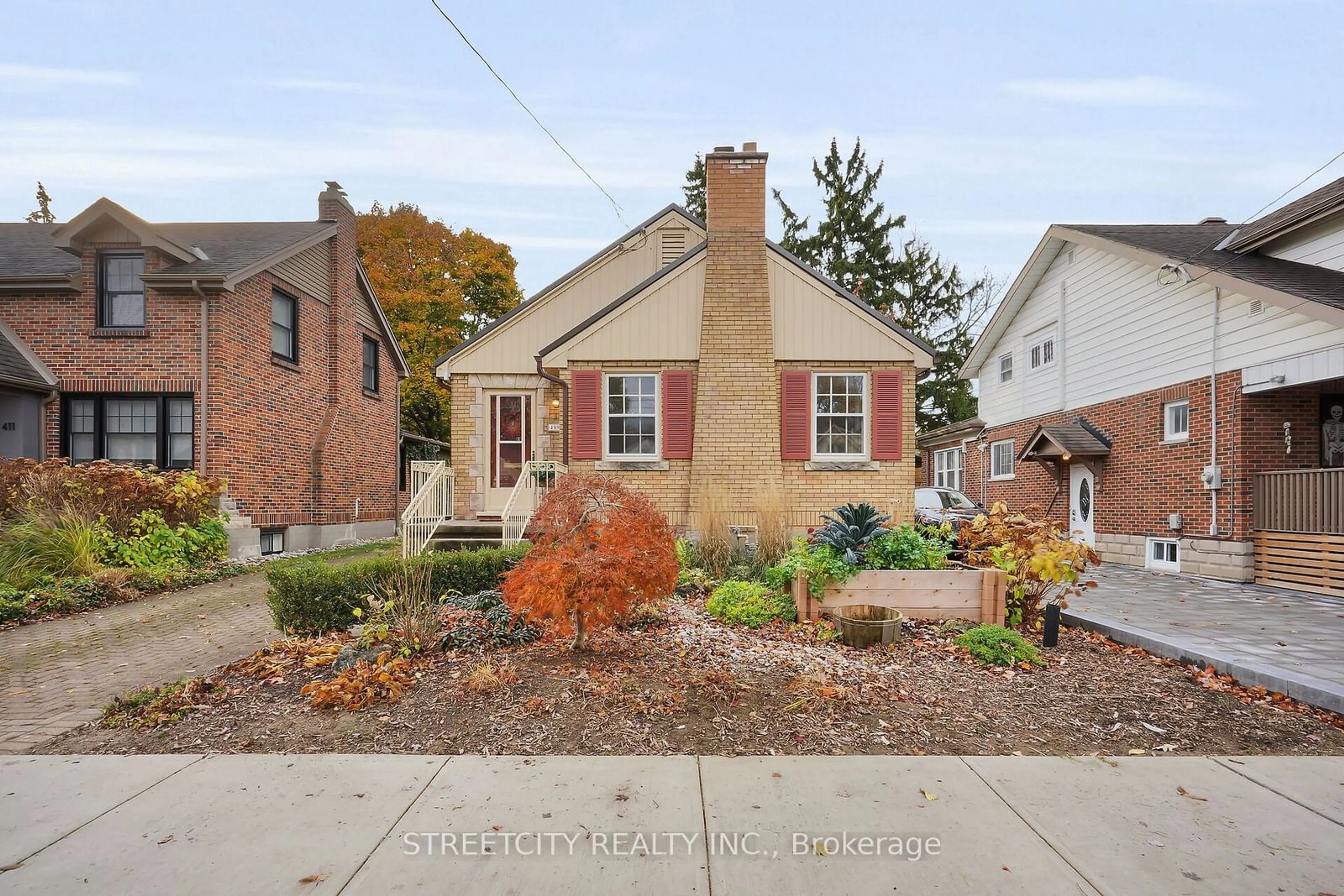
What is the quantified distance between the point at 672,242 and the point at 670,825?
1278 cm

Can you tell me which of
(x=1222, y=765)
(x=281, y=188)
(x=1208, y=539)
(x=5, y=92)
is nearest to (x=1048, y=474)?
(x=1208, y=539)

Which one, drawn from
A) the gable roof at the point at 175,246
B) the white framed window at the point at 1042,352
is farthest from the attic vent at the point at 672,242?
the white framed window at the point at 1042,352

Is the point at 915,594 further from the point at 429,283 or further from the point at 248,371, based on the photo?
the point at 429,283

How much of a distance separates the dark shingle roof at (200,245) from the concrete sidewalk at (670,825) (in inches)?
455

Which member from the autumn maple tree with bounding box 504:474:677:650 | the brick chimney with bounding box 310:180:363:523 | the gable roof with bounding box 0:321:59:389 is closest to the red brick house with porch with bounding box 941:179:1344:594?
the autumn maple tree with bounding box 504:474:677:650

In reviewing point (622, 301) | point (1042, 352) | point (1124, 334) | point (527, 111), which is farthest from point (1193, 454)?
point (527, 111)

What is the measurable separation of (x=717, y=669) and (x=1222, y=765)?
9.95ft

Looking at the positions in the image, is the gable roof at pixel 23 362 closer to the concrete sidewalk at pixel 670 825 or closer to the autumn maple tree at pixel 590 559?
the concrete sidewalk at pixel 670 825

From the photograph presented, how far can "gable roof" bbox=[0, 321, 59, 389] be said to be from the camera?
37.2 ft

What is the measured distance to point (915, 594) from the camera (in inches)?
240

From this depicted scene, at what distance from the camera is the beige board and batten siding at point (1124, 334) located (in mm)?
9539

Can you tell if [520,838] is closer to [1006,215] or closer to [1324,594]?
[1324,594]

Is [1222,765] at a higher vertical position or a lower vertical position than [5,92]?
lower

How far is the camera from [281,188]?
1827 cm
